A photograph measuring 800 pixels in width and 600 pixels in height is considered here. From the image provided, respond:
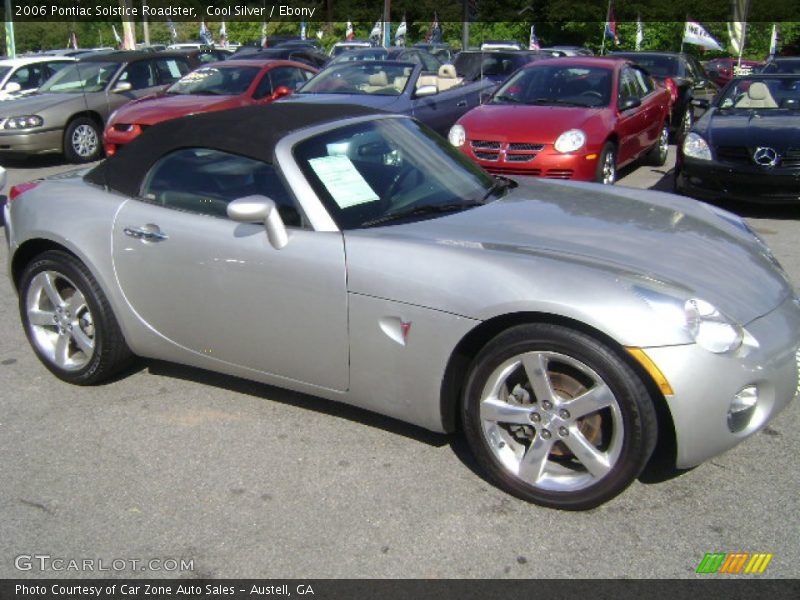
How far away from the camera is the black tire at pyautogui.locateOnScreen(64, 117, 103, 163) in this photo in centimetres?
1240

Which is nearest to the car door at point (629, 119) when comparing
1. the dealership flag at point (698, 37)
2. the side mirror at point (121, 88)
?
the side mirror at point (121, 88)

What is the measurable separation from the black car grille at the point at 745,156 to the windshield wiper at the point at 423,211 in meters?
4.95

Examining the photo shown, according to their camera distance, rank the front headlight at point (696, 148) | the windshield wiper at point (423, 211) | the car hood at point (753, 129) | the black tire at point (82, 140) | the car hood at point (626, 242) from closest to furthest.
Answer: the car hood at point (626, 242) → the windshield wiper at point (423, 211) → the car hood at point (753, 129) → the front headlight at point (696, 148) → the black tire at point (82, 140)

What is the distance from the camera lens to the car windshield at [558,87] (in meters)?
9.25

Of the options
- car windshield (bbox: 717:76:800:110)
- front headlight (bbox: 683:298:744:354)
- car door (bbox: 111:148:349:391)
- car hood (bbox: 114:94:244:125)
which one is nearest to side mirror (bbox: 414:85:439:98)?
car hood (bbox: 114:94:244:125)

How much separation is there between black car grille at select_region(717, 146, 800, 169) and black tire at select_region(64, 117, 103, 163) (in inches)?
364

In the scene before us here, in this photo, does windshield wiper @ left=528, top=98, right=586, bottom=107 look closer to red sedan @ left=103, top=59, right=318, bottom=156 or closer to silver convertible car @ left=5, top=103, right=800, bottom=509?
red sedan @ left=103, top=59, right=318, bottom=156

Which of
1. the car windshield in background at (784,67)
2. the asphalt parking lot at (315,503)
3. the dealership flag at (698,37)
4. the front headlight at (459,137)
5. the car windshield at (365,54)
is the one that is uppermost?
the dealership flag at (698,37)

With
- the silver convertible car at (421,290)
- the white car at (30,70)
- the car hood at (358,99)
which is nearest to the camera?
the silver convertible car at (421,290)

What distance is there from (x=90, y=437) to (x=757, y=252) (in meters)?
3.18

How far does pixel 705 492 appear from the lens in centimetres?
321

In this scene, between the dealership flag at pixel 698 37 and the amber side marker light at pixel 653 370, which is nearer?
the amber side marker light at pixel 653 370

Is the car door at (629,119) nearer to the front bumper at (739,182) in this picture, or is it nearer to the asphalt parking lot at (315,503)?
the front bumper at (739,182)
